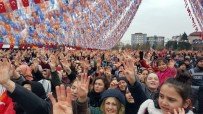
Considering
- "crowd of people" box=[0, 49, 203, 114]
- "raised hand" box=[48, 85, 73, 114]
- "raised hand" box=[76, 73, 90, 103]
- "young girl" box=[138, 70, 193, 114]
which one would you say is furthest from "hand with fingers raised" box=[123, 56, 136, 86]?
"raised hand" box=[48, 85, 73, 114]

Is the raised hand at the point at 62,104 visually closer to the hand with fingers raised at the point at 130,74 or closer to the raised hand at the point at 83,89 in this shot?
the raised hand at the point at 83,89

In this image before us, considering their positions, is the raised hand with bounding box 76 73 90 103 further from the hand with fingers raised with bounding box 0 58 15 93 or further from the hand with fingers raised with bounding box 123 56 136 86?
the hand with fingers raised with bounding box 123 56 136 86

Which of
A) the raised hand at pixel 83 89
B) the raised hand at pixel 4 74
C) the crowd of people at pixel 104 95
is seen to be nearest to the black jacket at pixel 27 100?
the crowd of people at pixel 104 95

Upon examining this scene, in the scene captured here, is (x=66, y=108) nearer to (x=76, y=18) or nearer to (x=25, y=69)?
(x=25, y=69)

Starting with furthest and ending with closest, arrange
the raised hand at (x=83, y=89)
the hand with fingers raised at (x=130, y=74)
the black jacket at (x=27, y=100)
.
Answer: the hand with fingers raised at (x=130, y=74)
the raised hand at (x=83, y=89)
the black jacket at (x=27, y=100)

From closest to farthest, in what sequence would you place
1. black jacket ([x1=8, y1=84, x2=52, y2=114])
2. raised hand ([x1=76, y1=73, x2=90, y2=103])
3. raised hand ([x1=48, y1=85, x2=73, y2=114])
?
1. raised hand ([x1=48, y1=85, x2=73, y2=114])
2. black jacket ([x1=8, y1=84, x2=52, y2=114])
3. raised hand ([x1=76, y1=73, x2=90, y2=103])

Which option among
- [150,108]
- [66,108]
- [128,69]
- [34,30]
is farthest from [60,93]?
[34,30]

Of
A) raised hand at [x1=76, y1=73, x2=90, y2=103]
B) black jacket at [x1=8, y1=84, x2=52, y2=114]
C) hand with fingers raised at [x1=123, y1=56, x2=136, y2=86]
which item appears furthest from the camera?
hand with fingers raised at [x1=123, y1=56, x2=136, y2=86]

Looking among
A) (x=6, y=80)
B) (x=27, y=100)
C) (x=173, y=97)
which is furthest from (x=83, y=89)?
(x=173, y=97)

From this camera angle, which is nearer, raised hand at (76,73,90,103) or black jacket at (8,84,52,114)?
black jacket at (8,84,52,114)

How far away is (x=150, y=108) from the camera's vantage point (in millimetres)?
2877

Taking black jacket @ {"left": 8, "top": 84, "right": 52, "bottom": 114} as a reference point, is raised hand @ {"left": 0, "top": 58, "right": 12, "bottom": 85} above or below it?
above

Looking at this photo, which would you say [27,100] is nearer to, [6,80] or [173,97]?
[6,80]

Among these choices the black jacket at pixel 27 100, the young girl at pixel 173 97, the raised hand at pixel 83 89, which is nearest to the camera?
the young girl at pixel 173 97
